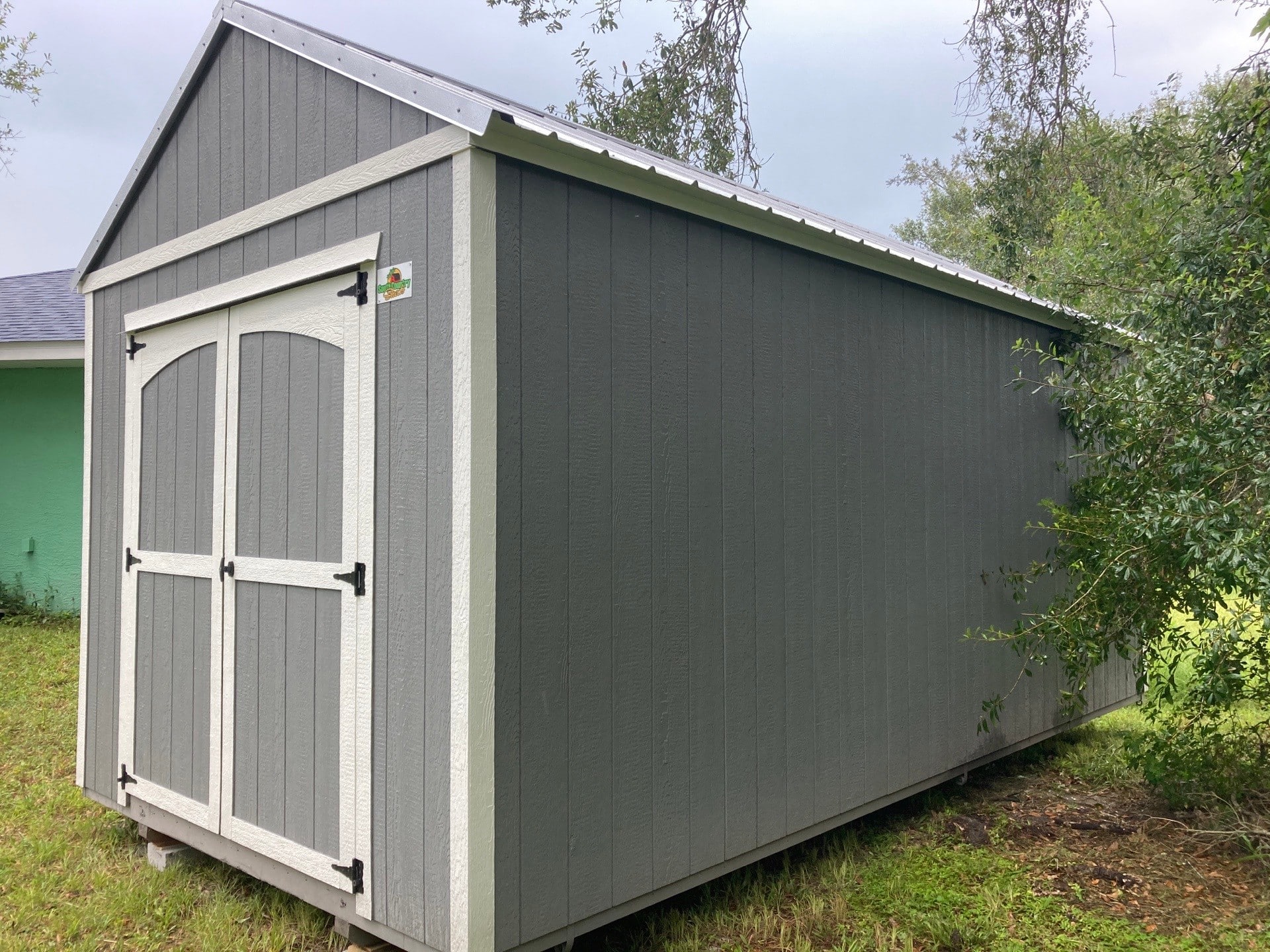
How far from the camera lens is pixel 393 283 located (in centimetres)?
290

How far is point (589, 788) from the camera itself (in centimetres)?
285

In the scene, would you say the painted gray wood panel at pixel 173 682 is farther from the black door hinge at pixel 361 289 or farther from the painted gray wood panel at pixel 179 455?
the black door hinge at pixel 361 289

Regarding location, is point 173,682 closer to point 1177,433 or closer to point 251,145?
point 251,145

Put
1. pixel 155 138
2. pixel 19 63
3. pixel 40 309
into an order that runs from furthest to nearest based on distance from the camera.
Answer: pixel 19 63, pixel 40 309, pixel 155 138

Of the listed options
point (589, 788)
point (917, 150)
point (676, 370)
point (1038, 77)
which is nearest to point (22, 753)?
point (589, 788)

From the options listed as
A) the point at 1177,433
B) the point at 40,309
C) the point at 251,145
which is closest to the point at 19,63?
the point at 40,309

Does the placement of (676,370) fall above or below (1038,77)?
below

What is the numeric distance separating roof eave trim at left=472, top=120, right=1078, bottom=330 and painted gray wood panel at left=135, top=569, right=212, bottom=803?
6.82ft

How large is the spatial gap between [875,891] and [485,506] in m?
2.25

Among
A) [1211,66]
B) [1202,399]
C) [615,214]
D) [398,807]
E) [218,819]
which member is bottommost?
[218,819]

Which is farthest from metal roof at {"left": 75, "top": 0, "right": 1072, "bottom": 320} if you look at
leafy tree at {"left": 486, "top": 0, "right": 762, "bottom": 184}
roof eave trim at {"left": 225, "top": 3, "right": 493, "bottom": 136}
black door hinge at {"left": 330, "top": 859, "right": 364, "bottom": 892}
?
leafy tree at {"left": 486, "top": 0, "right": 762, "bottom": 184}

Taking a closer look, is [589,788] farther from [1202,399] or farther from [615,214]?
[1202,399]

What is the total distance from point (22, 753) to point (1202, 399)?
6237mm

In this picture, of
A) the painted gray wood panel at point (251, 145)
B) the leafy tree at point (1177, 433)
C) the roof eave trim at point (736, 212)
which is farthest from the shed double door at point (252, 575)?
the leafy tree at point (1177, 433)
